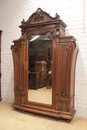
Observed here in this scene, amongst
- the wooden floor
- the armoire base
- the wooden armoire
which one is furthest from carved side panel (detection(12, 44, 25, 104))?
the wooden floor

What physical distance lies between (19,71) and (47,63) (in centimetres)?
73

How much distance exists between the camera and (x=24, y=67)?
119 inches

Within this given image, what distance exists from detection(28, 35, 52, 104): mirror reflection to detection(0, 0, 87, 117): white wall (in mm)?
643

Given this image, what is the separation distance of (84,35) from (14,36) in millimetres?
1906

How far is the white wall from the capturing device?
289 cm

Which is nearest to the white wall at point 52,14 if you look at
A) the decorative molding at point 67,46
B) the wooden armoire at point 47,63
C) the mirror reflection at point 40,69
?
the wooden armoire at point 47,63

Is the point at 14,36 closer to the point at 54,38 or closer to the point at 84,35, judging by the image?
the point at 54,38

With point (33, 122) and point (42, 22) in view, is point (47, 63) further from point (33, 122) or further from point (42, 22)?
point (33, 122)

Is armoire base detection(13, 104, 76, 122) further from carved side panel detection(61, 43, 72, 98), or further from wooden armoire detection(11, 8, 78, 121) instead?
carved side panel detection(61, 43, 72, 98)

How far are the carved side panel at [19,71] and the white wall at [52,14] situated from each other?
696 millimetres

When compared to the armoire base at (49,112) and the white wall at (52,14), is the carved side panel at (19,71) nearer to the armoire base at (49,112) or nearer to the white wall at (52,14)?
the armoire base at (49,112)

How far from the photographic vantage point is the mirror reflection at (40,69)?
9.29ft

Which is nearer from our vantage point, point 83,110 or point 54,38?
point 54,38

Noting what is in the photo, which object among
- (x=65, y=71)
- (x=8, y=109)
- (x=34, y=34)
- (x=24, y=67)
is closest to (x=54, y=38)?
(x=34, y=34)
